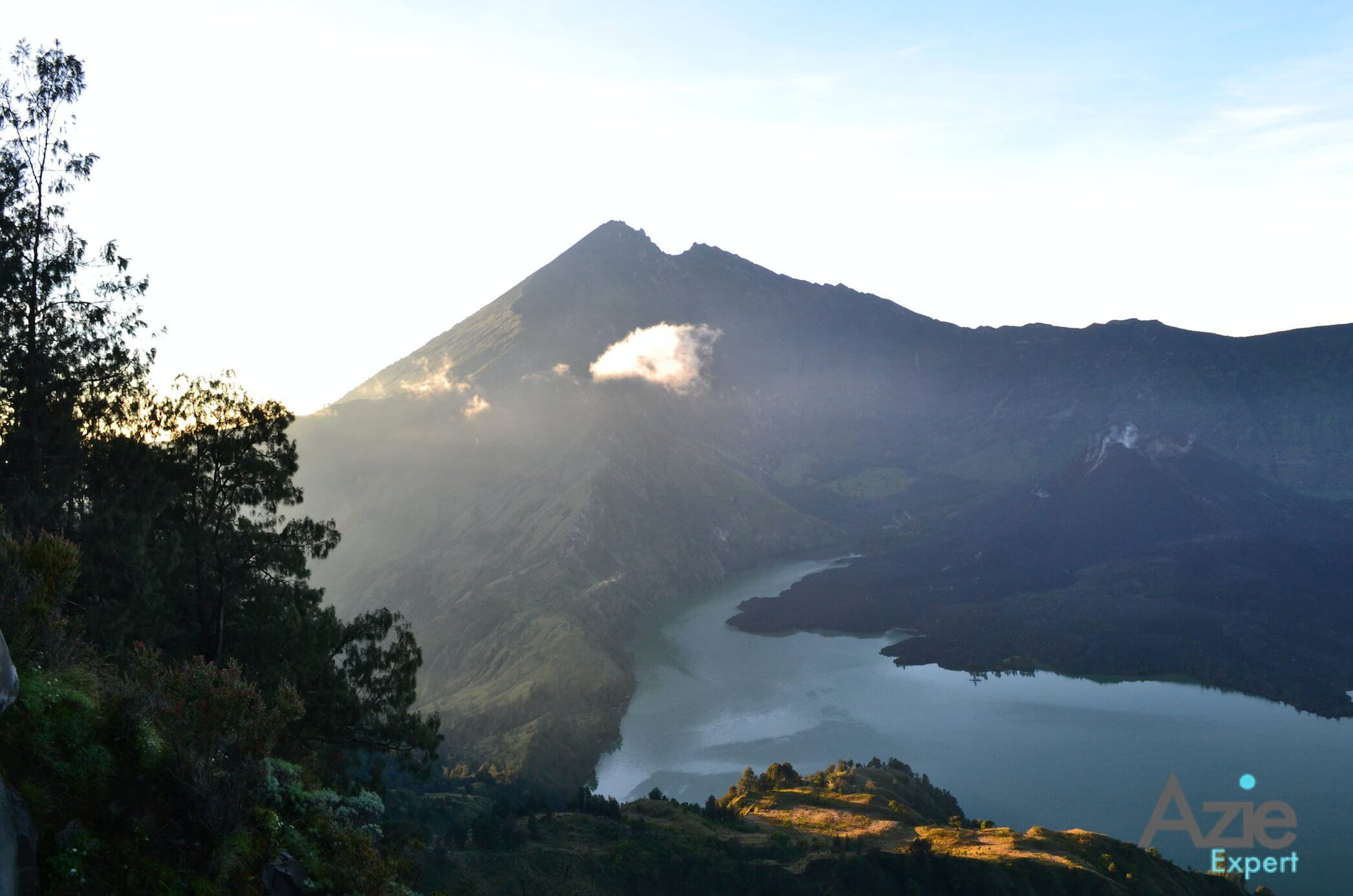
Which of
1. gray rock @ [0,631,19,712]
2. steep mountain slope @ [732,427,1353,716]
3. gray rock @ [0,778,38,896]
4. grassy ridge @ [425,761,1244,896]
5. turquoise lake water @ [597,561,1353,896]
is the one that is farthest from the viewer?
steep mountain slope @ [732,427,1353,716]

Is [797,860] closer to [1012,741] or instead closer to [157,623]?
[157,623]

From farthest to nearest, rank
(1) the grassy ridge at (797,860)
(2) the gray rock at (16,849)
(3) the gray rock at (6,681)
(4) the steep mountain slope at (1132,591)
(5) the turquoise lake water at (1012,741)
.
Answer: (4) the steep mountain slope at (1132,591) → (5) the turquoise lake water at (1012,741) → (1) the grassy ridge at (797,860) → (3) the gray rock at (6,681) → (2) the gray rock at (16,849)

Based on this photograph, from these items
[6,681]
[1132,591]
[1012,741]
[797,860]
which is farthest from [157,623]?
[1132,591]

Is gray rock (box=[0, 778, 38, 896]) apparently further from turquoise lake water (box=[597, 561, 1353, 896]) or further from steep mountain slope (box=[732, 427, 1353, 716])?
steep mountain slope (box=[732, 427, 1353, 716])

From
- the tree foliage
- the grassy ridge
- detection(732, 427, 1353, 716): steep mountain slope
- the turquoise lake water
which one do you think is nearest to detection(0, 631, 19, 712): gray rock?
the tree foliage

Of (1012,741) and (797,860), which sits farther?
(1012,741)

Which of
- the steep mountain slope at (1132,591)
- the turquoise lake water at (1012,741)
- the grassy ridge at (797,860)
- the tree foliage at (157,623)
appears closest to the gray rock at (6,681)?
the tree foliage at (157,623)

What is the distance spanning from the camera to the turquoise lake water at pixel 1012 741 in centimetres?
6856

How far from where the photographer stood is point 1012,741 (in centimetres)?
8688

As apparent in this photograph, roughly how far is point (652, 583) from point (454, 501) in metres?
45.6

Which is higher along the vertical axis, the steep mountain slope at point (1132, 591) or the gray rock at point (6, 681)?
the gray rock at point (6, 681)

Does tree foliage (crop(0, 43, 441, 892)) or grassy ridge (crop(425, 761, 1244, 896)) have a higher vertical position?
tree foliage (crop(0, 43, 441, 892))

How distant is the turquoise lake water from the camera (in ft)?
225

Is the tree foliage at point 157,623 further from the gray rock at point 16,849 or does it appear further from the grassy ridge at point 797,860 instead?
the grassy ridge at point 797,860
